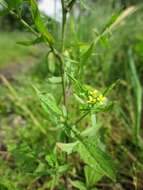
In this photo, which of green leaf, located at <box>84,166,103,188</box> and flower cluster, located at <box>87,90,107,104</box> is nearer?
flower cluster, located at <box>87,90,107,104</box>

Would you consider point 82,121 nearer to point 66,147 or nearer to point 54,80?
point 54,80

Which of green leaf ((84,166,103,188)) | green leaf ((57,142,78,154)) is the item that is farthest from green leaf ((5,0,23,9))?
green leaf ((84,166,103,188))

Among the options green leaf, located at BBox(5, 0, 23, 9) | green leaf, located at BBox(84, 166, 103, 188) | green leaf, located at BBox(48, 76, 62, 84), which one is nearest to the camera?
green leaf, located at BBox(5, 0, 23, 9)

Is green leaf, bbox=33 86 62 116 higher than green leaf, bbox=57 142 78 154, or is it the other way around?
green leaf, bbox=33 86 62 116

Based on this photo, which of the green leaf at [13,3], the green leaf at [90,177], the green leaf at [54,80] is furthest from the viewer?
the green leaf at [90,177]

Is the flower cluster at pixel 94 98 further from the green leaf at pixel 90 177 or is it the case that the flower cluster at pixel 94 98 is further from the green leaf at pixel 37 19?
the green leaf at pixel 90 177

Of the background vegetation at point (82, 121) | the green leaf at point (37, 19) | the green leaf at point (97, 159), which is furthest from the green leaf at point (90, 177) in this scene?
the green leaf at point (37, 19)

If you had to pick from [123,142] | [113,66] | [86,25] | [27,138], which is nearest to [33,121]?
[27,138]

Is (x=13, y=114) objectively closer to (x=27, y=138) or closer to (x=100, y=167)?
(x=27, y=138)

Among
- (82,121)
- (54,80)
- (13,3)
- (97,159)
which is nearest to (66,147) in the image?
(97,159)

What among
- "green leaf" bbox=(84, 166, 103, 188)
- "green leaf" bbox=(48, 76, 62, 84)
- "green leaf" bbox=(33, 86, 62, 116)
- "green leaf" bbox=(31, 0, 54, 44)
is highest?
"green leaf" bbox=(31, 0, 54, 44)

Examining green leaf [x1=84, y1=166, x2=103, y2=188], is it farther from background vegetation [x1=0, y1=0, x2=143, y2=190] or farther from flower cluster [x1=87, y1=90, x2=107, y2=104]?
flower cluster [x1=87, y1=90, x2=107, y2=104]
